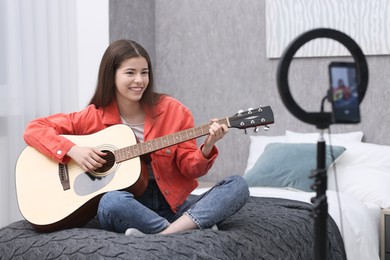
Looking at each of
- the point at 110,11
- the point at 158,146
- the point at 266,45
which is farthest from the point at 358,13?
the point at 158,146

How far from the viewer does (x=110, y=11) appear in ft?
11.8

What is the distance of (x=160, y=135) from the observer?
2.46 meters

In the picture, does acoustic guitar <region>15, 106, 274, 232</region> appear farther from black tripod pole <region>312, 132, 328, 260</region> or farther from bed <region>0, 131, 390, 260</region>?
black tripod pole <region>312, 132, 328, 260</region>

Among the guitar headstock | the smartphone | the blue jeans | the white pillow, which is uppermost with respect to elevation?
the smartphone

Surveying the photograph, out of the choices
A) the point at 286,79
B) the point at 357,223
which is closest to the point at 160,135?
the point at 357,223

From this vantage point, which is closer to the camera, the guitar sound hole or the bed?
the bed

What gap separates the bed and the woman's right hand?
229 mm

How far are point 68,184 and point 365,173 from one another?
1425mm

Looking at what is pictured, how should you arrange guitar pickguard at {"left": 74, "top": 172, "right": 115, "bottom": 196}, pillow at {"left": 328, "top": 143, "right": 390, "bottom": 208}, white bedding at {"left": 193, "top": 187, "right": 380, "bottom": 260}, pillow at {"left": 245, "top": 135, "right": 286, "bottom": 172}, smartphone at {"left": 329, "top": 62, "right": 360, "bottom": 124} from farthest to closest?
pillow at {"left": 245, "top": 135, "right": 286, "bottom": 172}
pillow at {"left": 328, "top": 143, "right": 390, "bottom": 208}
white bedding at {"left": 193, "top": 187, "right": 380, "bottom": 260}
guitar pickguard at {"left": 74, "top": 172, "right": 115, "bottom": 196}
smartphone at {"left": 329, "top": 62, "right": 360, "bottom": 124}

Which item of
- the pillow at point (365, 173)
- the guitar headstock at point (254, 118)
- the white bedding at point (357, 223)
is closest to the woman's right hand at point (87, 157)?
the guitar headstock at point (254, 118)

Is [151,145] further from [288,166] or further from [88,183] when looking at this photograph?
[288,166]

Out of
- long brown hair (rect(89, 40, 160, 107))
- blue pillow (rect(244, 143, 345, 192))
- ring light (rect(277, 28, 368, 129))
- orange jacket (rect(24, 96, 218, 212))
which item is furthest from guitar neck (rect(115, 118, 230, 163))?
ring light (rect(277, 28, 368, 129))

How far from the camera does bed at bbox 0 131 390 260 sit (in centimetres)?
194

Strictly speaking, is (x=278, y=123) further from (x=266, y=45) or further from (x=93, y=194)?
(x=93, y=194)
